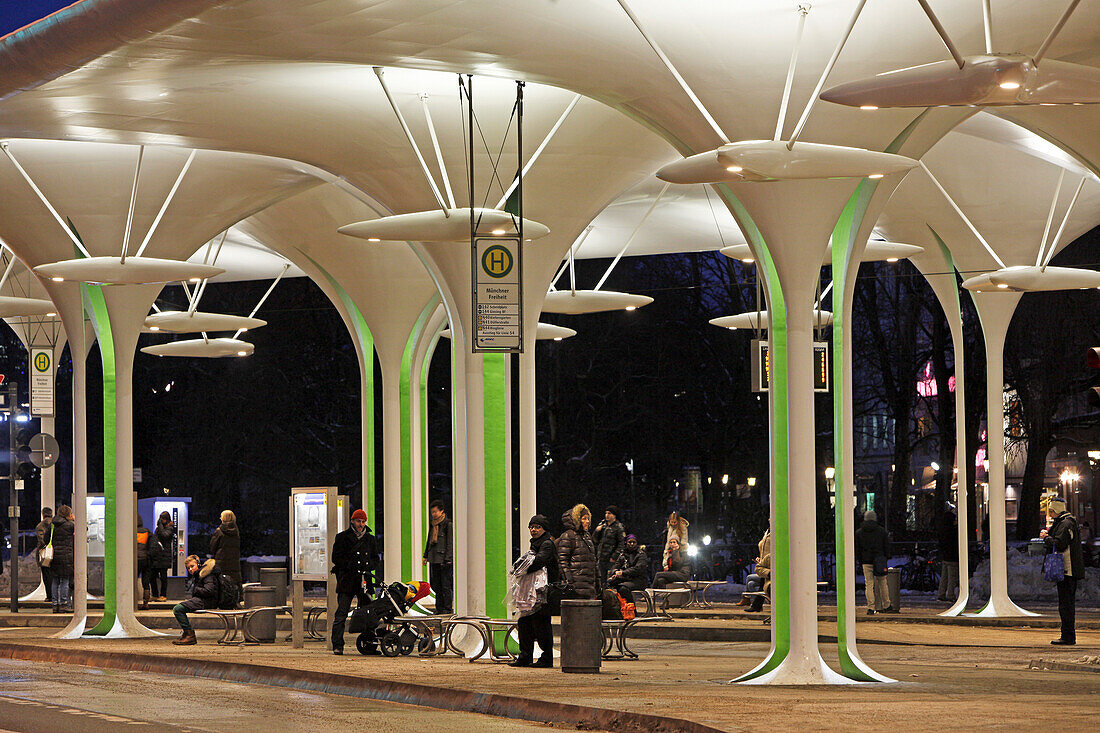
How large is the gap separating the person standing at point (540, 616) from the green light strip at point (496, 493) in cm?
106

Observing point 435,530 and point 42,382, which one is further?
point 42,382

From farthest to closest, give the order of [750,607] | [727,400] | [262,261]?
[727,400] → [262,261] → [750,607]

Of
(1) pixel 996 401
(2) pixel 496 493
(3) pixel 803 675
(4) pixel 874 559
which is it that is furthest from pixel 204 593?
(1) pixel 996 401

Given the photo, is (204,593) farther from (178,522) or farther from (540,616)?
(178,522)

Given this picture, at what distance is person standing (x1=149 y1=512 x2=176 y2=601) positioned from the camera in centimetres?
2694

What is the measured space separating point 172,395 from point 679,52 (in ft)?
90.9

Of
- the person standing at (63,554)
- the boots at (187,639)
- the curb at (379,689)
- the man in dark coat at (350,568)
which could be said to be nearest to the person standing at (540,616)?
→ the curb at (379,689)

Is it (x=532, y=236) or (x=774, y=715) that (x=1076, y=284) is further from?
(x=774, y=715)

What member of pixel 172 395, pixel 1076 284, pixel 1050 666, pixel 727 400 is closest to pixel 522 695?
pixel 1050 666

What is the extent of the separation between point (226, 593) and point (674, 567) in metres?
8.32

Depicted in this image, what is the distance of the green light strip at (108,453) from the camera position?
20.2m

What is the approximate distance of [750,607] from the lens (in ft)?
79.3

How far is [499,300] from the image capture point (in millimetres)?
14914

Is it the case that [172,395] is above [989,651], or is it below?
above
